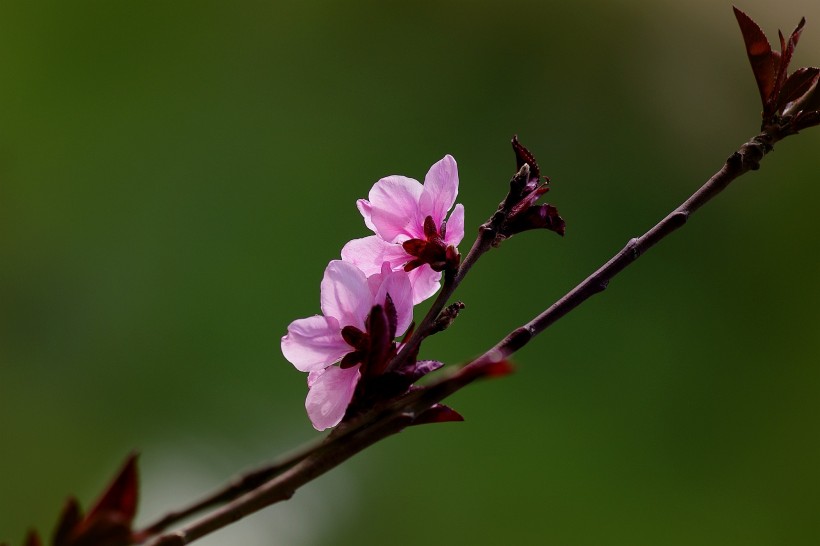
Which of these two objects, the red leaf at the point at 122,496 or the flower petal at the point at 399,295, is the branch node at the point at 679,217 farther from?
the red leaf at the point at 122,496

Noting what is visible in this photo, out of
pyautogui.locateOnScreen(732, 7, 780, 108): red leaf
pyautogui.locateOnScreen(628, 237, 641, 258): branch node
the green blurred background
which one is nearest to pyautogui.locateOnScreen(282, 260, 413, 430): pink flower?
pyautogui.locateOnScreen(628, 237, 641, 258): branch node

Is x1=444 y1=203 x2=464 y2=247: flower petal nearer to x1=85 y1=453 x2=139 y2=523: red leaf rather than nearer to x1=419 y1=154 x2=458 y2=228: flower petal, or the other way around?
x1=419 y1=154 x2=458 y2=228: flower petal

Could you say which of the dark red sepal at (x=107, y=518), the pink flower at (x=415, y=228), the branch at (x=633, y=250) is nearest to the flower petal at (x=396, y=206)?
the pink flower at (x=415, y=228)

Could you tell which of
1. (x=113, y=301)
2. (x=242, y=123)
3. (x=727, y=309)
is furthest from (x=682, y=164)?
(x=113, y=301)

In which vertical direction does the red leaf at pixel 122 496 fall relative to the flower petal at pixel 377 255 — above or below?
below

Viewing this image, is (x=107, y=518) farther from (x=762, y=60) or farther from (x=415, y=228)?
(x=762, y=60)

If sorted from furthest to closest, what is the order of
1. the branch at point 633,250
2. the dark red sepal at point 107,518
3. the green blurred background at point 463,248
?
the green blurred background at point 463,248 < the branch at point 633,250 < the dark red sepal at point 107,518

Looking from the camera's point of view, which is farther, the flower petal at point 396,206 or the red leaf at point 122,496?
the flower petal at point 396,206

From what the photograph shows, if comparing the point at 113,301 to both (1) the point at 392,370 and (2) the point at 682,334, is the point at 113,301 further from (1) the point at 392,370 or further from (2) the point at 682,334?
(1) the point at 392,370
